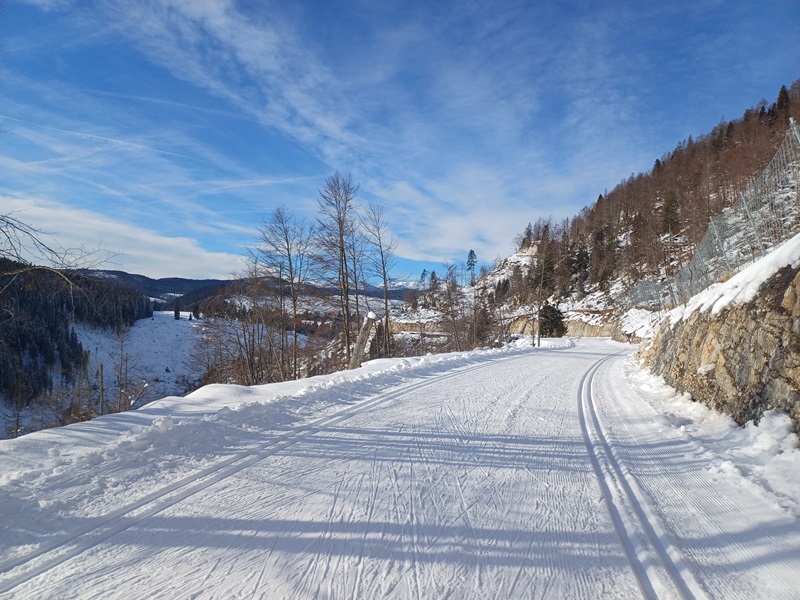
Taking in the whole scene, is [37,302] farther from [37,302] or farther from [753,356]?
[753,356]

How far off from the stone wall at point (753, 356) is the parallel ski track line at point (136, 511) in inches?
243

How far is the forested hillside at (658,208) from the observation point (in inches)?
1923

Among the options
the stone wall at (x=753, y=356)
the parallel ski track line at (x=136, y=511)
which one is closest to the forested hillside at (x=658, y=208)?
the stone wall at (x=753, y=356)

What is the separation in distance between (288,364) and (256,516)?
17.5 metres

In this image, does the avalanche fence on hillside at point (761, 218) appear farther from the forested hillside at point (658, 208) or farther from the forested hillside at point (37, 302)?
the forested hillside at point (658, 208)

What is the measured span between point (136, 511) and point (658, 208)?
88214mm

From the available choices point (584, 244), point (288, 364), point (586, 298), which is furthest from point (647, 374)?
point (584, 244)

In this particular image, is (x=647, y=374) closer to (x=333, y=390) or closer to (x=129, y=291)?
(x=333, y=390)

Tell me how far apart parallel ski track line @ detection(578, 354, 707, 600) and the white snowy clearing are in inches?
0.7

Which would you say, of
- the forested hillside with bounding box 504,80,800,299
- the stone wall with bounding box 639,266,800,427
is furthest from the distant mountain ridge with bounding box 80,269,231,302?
the forested hillside with bounding box 504,80,800,299

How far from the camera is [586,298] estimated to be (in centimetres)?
6206

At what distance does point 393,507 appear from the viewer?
3.60m

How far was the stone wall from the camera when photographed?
16.5ft

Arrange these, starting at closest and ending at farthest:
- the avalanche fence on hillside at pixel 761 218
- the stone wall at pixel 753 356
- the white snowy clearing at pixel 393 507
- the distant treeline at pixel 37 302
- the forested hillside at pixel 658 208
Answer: the white snowy clearing at pixel 393 507, the stone wall at pixel 753 356, the distant treeline at pixel 37 302, the avalanche fence on hillside at pixel 761 218, the forested hillside at pixel 658 208
